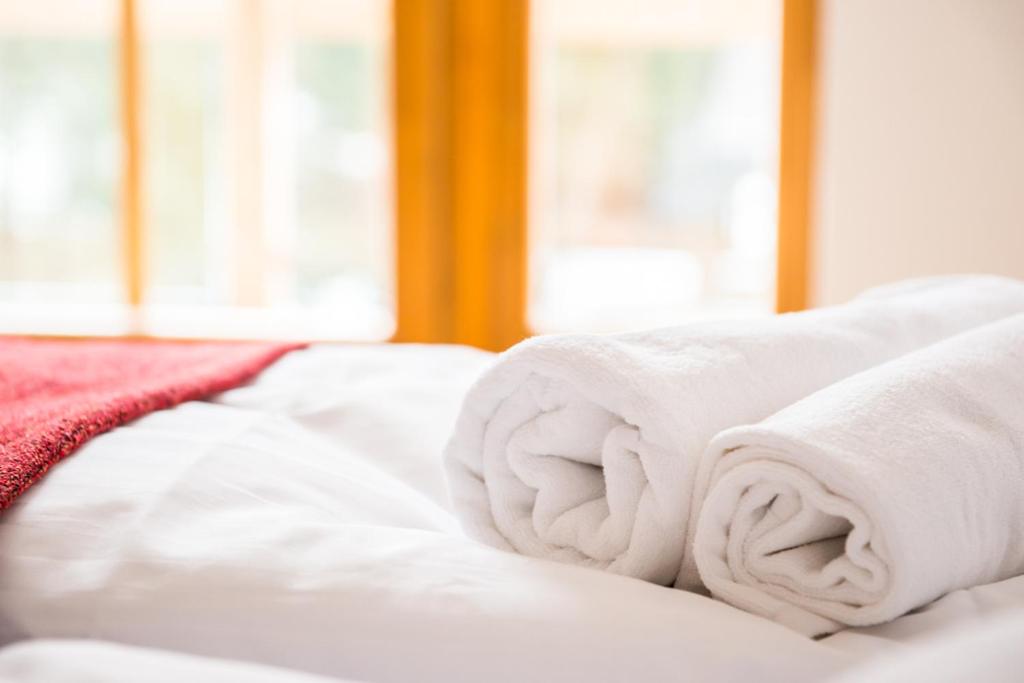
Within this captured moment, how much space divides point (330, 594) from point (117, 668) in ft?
0.38

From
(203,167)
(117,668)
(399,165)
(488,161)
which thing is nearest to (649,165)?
(488,161)

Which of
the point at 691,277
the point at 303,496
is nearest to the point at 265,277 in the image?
the point at 691,277

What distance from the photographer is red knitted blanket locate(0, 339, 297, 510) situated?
75 centimetres

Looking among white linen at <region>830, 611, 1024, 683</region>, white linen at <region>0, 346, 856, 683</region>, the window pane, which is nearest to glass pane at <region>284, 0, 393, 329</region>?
the window pane

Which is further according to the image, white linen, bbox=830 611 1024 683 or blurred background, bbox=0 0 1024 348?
blurred background, bbox=0 0 1024 348

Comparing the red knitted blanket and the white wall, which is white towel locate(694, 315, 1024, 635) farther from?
the white wall

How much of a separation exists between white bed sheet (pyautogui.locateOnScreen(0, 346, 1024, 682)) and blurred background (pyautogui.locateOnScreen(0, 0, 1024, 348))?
2.19 metres

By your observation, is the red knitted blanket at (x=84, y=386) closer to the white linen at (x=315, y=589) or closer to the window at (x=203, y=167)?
the white linen at (x=315, y=589)

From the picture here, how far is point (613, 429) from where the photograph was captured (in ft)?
2.10

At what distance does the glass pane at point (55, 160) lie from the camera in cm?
334

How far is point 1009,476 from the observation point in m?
0.62

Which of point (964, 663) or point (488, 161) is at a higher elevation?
point (488, 161)

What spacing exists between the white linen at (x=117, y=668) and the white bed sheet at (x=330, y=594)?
0.04 meters

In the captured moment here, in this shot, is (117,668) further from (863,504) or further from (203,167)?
(203,167)
